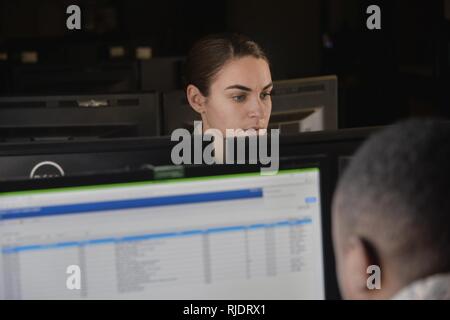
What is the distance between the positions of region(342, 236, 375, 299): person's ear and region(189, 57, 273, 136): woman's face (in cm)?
144

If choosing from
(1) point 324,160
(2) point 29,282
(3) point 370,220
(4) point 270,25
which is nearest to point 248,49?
(1) point 324,160

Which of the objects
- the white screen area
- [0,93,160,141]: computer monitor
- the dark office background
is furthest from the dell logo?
the dark office background

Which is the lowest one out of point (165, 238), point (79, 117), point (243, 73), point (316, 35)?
point (165, 238)

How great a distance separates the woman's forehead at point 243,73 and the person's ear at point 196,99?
0.06m

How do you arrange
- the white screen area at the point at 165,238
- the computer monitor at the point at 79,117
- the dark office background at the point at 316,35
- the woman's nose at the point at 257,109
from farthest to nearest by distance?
the dark office background at the point at 316,35 → the woman's nose at the point at 257,109 → the computer monitor at the point at 79,117 → the white screen area at the point at 165,238

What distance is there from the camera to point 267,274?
1.26 m

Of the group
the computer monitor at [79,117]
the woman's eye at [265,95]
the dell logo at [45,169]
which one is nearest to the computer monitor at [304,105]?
the woman's eye at [265,95]

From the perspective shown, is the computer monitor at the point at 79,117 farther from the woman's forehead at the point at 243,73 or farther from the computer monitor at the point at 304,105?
the computer monitor at the point at 304,105

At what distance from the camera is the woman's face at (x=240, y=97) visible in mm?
2338

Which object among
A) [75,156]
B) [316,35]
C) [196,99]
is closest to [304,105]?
[196,99]

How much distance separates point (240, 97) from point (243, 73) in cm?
8

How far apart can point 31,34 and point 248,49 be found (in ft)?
16.4

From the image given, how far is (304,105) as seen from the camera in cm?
239

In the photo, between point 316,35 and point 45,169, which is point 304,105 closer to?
point 45,169
